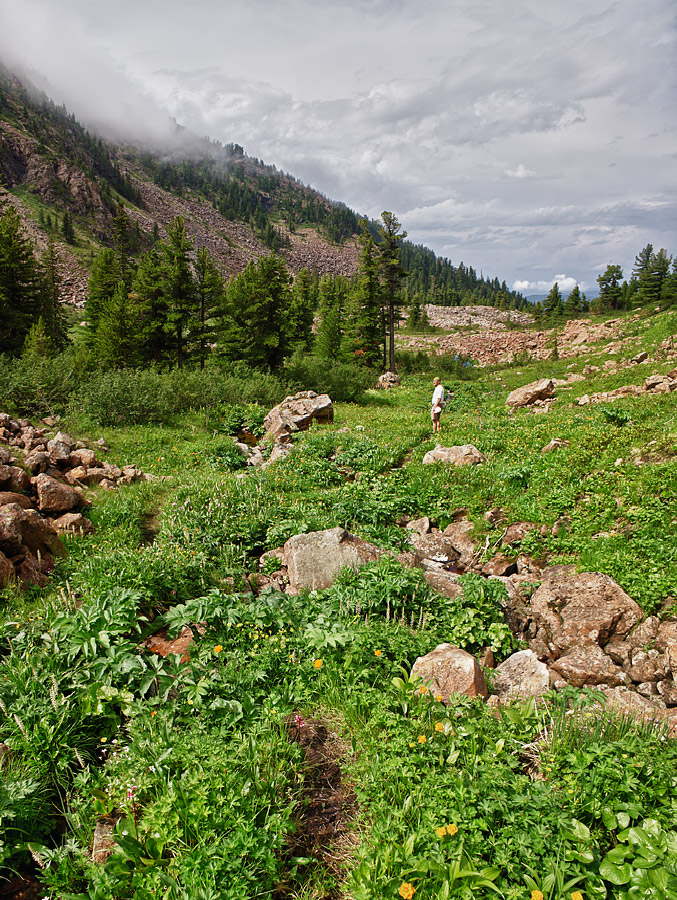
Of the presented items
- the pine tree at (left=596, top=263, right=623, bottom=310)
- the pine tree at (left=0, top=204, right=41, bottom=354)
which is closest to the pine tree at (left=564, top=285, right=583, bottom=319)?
the pine tree at (left=596, top=263, right=623, bottom=310)

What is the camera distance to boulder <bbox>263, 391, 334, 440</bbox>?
15328mm

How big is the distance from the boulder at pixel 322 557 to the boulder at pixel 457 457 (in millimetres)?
5089

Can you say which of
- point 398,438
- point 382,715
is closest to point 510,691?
point 382,715

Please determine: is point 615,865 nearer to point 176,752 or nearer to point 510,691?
point 510,691

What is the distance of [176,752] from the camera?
2914 mm

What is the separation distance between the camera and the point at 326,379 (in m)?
26.5

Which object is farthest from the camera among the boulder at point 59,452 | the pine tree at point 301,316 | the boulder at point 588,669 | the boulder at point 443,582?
the pine tree at point 301,316

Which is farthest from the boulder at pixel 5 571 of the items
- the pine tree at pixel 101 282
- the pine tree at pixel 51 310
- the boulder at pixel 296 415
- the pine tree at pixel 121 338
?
the pine tree at pixel 101 282

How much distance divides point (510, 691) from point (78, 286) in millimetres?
104906

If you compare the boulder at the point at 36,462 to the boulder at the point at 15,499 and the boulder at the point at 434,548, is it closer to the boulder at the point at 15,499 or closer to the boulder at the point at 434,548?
the boulder at the point at 15,499

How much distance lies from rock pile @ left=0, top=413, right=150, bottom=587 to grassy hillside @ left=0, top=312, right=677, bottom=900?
0.39m

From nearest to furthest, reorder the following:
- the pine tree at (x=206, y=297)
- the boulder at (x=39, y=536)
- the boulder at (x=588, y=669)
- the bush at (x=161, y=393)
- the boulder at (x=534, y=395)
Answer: the boulder at (x=588, y=669), the boulder at (x=39, y=536), the bush at (x=161, y=393), the boulder at (x=534, y=395), the pine tree at (x=206, y=297)

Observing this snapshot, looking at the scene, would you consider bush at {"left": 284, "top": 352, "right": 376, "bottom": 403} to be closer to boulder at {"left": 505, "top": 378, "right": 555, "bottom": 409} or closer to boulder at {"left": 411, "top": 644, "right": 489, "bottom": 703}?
boulder at {"left": 505, "top": 378, "right": 555, "bottom": 409}

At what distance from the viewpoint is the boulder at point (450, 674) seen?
3775mm
